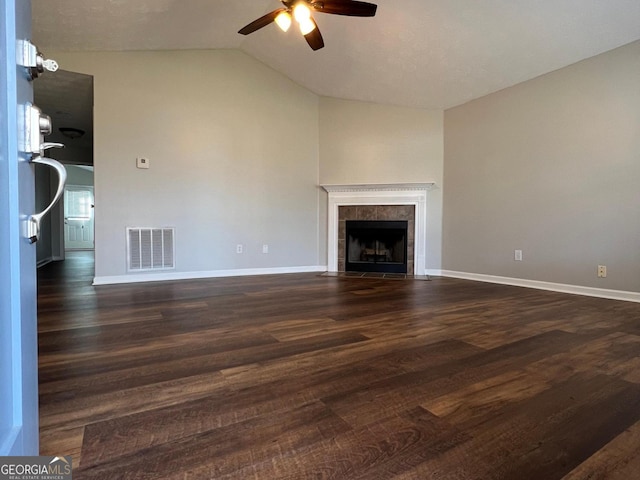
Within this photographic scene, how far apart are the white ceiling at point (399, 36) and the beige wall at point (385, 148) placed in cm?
33

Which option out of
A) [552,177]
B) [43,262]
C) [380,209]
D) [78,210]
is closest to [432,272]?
[380,209]

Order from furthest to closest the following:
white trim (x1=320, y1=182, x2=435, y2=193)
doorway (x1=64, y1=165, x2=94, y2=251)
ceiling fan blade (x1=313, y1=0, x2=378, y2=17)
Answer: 1. doorway (x1=64, y1=165, x2=94, y2=251)
2. white trim (x1=320, y1=182, x2=435, y2=193)
3. ceiling fan blade (x1=313, y1=0, x2=378, y2=17)

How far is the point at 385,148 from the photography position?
4.71 metres

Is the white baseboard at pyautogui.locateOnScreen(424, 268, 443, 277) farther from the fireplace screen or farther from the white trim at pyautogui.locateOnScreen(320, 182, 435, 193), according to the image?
the white trim at pyautogui.locateOnScreen(320, 182, 435, 193)

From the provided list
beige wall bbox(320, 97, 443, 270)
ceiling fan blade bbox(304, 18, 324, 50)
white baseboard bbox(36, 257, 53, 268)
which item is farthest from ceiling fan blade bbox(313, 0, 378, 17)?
white baseboard bbox(36, 257, 53, 268)

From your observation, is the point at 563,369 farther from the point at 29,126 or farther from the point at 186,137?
the point at 186,137

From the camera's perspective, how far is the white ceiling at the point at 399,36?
2.86m

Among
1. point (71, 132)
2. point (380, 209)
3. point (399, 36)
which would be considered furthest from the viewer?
point (71, 132)

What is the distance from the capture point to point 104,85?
11.9 feet

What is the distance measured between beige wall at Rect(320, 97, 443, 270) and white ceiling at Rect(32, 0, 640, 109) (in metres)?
0.33

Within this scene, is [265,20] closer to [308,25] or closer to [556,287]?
[308,25]

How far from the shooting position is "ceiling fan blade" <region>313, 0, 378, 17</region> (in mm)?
2473

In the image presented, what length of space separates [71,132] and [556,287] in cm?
717

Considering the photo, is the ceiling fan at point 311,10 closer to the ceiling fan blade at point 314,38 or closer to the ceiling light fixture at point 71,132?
the ceiling fan blade at point 314,38
